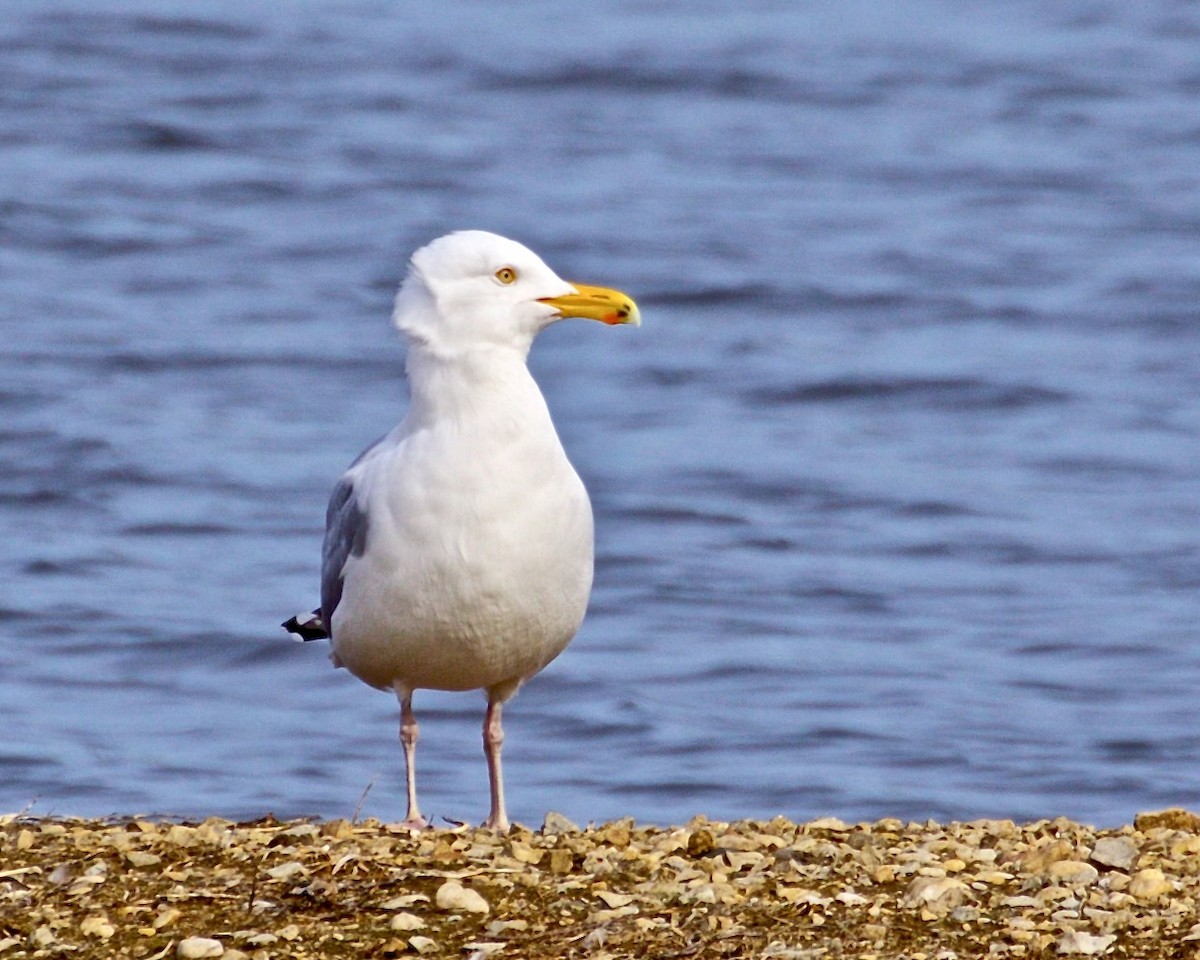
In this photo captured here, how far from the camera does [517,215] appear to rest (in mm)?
23031

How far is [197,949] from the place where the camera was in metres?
5.79

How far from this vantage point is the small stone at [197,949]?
5.77 m

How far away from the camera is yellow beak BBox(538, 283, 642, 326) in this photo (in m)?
7.45

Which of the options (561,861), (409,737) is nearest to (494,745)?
(409,737)

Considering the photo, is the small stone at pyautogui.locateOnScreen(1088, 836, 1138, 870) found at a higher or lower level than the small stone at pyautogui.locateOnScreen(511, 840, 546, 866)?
higher

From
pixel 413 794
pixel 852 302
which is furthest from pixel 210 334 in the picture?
pixel 413 794

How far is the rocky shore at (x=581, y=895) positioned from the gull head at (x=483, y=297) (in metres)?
1.52

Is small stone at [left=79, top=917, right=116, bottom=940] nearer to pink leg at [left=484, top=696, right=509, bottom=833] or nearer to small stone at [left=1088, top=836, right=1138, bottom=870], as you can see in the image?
pink leg at [left=484, top=696, right=509, bottom=833]

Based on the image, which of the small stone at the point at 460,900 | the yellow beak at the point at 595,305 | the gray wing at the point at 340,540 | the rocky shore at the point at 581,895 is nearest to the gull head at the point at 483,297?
the yellow beak at the point at 595,305

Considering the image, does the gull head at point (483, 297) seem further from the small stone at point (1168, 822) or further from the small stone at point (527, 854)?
the small stone at point (1168, 822)

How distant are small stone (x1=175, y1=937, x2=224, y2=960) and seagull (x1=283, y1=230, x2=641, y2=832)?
1.44m

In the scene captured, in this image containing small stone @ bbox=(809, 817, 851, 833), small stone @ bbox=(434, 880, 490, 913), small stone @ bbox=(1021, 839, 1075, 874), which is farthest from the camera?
small stone @ bbox=(809, 817, 851, 833)

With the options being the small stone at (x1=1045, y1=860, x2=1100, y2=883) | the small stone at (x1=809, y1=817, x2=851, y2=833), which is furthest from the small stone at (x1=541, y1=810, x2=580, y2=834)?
the small stone at (x1=1045, y1=860, x2=1100, y2=883)

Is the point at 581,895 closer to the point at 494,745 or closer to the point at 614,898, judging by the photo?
the point at 614,898
